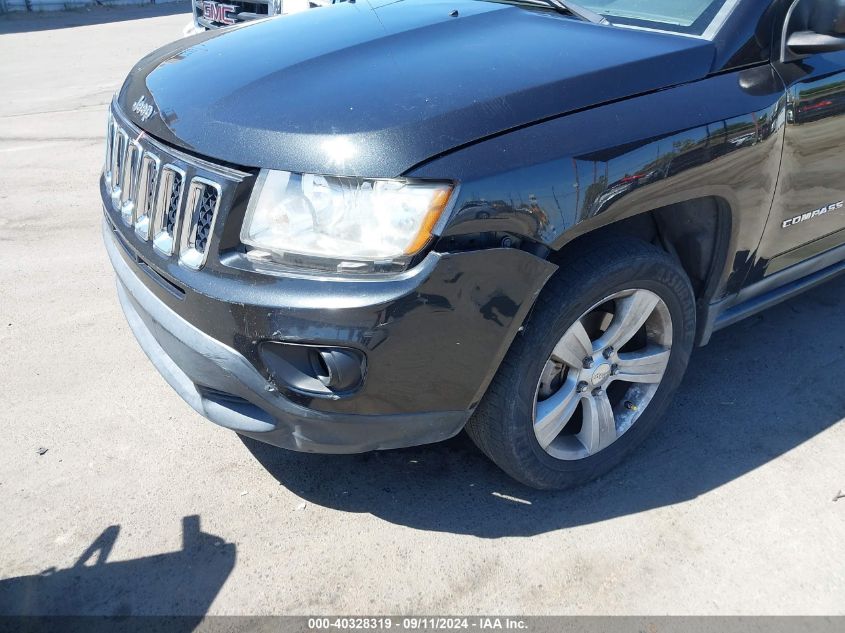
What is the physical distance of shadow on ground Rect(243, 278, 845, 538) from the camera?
257 cm

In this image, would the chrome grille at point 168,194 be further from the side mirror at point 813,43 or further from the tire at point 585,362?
the side mirror at point 813,43

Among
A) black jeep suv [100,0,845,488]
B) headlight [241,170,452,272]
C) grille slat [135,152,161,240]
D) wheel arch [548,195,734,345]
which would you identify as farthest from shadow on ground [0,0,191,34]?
wheel arch [548,195,734,345]

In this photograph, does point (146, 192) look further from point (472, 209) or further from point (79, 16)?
point (79, 16)

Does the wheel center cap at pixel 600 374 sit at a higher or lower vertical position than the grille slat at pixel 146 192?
lower

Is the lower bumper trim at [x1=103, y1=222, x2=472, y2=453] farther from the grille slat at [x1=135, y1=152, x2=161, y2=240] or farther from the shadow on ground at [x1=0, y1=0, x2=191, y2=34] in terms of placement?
the shadow on ground at [x1=0, y1=0, x2=191, y2=34]

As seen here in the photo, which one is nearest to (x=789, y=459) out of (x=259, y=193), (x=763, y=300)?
(x=763, y=300)

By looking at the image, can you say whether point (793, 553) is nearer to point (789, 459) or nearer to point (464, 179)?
point (789, 459)

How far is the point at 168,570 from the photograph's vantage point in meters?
2.31

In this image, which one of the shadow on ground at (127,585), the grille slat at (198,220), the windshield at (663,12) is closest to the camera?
the grille slat at (198,220)

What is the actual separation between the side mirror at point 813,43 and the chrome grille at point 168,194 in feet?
6.04

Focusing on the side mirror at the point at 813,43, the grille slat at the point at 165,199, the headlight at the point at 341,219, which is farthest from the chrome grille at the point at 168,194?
the side mirror at the point at 813,43

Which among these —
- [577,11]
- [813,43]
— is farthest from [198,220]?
[813,43]

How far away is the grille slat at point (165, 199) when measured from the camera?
2.06 m

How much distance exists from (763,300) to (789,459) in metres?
0.60
